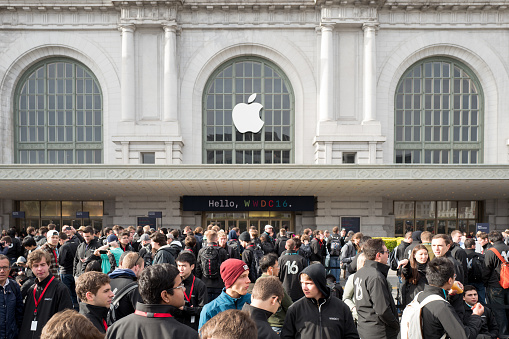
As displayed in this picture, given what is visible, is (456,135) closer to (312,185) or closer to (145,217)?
(312,185)

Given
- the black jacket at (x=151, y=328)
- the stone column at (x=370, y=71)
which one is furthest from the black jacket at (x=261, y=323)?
A: the stone column at (x=370, y=71)

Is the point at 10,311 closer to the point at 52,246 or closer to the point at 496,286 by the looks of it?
the point at 52,246

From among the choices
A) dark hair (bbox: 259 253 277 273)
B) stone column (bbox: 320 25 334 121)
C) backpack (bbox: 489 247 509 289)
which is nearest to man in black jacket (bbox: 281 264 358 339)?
dark hair (bbox: 259 253 277 273)

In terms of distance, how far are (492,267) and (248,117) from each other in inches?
1031

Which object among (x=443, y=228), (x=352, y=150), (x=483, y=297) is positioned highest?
(x=352, y=150)

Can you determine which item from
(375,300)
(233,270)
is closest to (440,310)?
(375,300)

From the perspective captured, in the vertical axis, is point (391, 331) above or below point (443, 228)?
above

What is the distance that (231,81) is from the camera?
34.1 m

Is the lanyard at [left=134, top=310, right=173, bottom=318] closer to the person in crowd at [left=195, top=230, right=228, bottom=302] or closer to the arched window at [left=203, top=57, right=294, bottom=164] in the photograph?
the person in crowd at [left=195, top=230, right=228, bottom=302]

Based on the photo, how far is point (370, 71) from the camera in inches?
1248

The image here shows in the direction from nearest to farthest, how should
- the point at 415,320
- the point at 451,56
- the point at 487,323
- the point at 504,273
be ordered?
A: the point at 415,320 → the point at 487,323 → the point at 504,273 → the point at 451,56

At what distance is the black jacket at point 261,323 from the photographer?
384cm

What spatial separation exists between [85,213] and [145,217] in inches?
216

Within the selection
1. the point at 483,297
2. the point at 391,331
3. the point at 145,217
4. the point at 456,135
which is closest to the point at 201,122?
the point at 145,217
